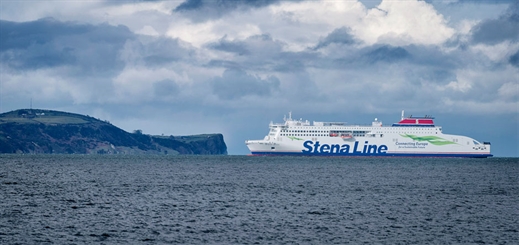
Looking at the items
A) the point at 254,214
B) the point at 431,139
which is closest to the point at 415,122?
the point at 431,139

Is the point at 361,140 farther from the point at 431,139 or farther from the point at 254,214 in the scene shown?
the point at 254,214

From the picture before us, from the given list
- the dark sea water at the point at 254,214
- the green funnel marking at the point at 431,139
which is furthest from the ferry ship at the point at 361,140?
the dark sea water at the point at 254,214

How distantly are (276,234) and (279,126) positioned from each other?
132 meters

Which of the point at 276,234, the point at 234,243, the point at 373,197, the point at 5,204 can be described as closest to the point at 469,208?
the point at 373,197

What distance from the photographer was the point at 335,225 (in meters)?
43.8

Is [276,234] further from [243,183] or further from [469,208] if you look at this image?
[243,183]

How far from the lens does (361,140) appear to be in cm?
17225

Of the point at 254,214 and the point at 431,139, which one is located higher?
the point at 431,139

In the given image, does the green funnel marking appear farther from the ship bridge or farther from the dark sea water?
the dark sea water

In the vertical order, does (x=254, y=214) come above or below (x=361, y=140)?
below

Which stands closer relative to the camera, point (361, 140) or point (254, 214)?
point (254, 214)

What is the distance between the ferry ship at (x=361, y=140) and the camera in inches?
6727

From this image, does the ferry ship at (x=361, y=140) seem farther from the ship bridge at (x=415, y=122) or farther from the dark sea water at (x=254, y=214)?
the dark sea water at (x=254, y=214)

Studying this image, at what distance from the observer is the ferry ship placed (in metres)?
171
